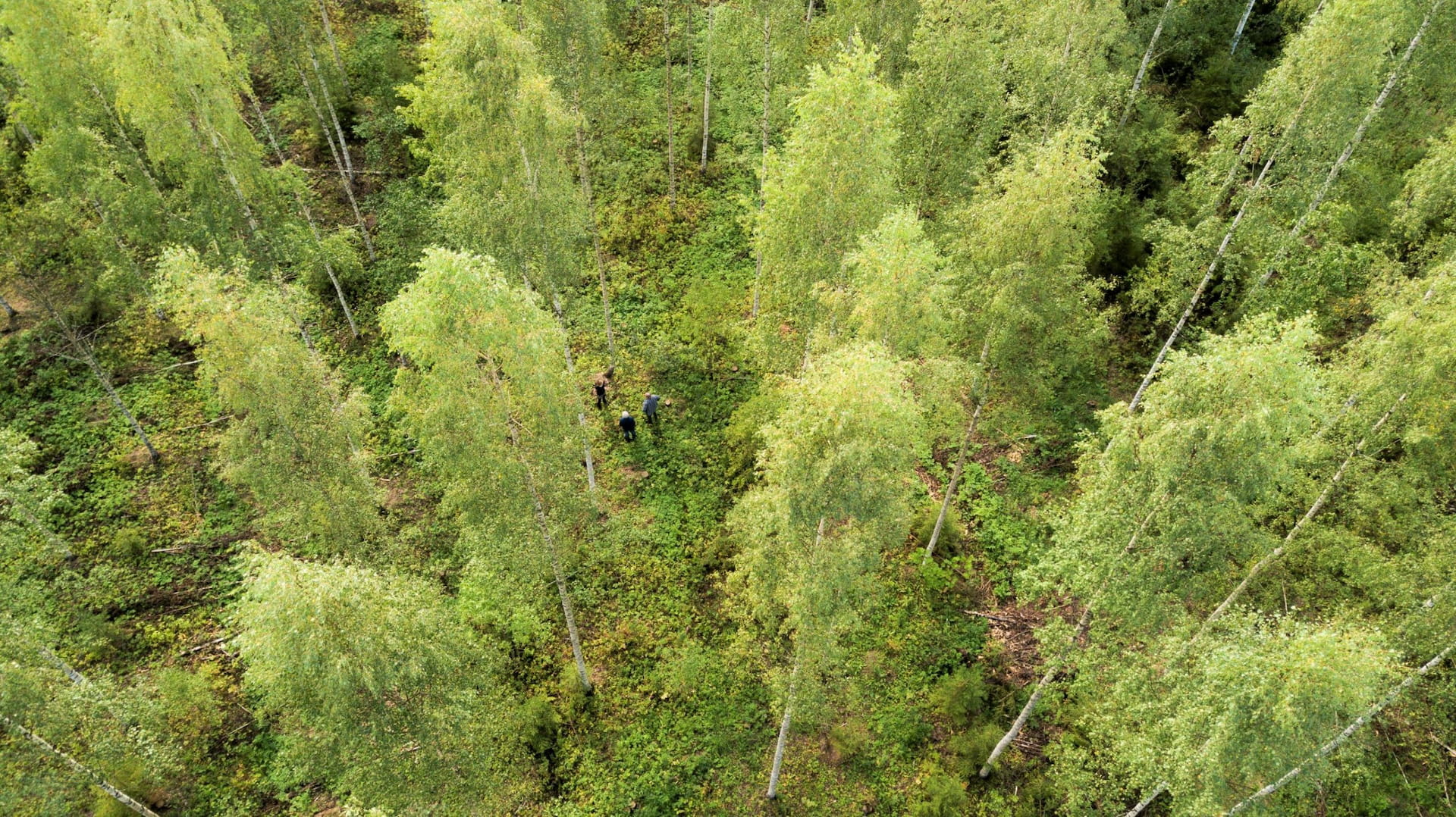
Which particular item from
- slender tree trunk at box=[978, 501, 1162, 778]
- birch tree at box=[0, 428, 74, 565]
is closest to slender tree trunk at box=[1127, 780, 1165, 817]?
slender tree trunk at box=[978, 501, 1162, 778]

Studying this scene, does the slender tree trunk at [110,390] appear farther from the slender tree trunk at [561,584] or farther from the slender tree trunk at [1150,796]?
the slender tree trunk at [1150,796]

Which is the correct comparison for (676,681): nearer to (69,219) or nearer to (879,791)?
(879,791)

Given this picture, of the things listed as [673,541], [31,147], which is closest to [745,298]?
[673,541]

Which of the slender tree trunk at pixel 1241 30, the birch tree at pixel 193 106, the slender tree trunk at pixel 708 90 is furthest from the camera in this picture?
the slender tree trunk at pixel 708 90

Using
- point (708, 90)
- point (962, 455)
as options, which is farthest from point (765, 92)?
point (962, 455)

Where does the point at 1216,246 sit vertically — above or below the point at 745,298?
above

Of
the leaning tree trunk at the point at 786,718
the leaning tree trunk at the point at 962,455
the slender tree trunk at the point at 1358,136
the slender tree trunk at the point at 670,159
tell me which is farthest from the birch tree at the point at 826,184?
the slender tree trunk at the point at 670,159
